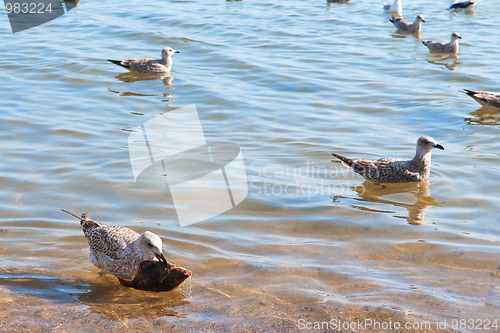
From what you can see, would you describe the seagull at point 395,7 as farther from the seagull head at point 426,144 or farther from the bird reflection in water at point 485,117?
the seagull head at point 426,144

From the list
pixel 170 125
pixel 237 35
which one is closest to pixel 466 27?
pixel 237 35

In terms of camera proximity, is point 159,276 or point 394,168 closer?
point 159,276

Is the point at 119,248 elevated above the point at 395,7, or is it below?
below

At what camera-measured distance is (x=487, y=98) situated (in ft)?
38.9

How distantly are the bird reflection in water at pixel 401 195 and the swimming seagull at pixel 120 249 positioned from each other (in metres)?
3.20

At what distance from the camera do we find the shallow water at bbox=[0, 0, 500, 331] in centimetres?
541

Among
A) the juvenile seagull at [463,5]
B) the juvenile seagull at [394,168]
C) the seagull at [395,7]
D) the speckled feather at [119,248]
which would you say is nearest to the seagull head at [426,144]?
the juvenile seagull at [394,168]

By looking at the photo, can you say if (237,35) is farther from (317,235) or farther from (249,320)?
(249,320)

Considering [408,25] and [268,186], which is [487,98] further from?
[408,25]

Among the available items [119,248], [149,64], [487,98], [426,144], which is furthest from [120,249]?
[149,64]

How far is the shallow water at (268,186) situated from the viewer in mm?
5410

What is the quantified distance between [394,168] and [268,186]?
1900 mm

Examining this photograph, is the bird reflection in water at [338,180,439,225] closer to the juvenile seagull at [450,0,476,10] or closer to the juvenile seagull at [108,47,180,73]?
the juvenile seagull at [108,47,180,73]

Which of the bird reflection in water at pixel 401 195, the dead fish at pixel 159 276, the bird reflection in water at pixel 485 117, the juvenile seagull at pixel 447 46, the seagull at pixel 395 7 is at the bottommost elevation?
the bird reflection in water at pixel 401 195
